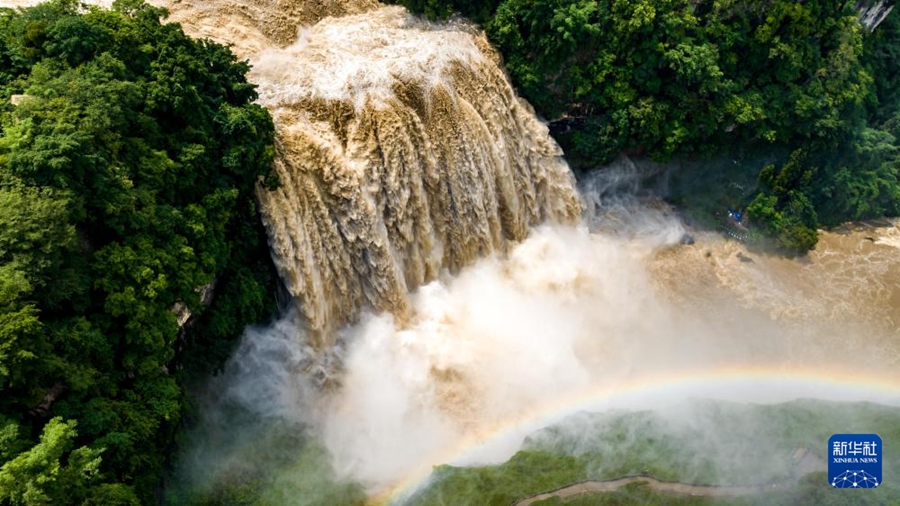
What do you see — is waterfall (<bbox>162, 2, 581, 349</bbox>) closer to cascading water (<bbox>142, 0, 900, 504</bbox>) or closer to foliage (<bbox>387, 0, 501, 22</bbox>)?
cascading water (<bbox>142, 0, 900, 504</bbox>)

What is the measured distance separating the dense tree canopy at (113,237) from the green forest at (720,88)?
10.8m

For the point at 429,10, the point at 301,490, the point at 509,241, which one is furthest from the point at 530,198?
the point at 301,490

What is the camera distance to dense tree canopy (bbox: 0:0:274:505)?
12078 millimetres

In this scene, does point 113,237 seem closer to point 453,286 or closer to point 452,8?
point 453,286

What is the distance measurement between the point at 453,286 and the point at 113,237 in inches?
444

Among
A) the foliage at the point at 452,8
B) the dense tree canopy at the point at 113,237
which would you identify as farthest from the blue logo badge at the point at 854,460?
the foliage at the point at 452,8

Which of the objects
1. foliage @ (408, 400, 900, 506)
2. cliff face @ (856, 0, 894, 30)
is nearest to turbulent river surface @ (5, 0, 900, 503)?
foliage @ (408, 400, 900, 506)

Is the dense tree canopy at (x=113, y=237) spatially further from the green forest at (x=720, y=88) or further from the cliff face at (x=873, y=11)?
the cliff face at (x=873, y=11)

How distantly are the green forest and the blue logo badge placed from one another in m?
11.4

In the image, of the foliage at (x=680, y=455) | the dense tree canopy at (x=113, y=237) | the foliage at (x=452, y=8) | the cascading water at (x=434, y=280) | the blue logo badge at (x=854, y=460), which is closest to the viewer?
the dense tree canopy at (x=113, y=237)

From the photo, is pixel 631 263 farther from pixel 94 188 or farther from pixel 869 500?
pixel 94 188

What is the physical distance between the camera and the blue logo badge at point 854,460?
15.8m

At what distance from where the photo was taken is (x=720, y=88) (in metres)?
25.3

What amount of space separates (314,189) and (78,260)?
6.92m
